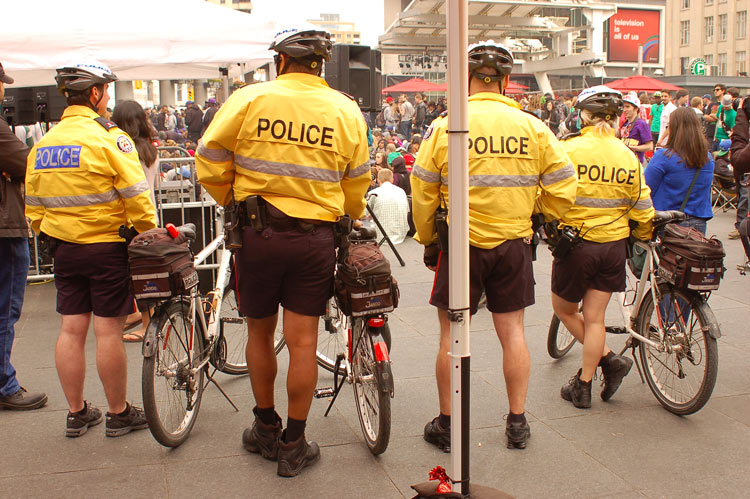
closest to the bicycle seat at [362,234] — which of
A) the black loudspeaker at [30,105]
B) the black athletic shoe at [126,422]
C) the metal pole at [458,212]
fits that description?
the metal pole at [458,212]

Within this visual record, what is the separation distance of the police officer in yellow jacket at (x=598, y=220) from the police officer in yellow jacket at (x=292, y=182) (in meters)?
1.50

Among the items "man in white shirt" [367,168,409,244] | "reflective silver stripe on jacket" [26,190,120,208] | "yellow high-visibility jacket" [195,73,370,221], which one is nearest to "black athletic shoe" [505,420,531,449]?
"yellow high-visibility jacket" [195,73,370,221]

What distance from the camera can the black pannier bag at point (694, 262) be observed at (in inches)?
171

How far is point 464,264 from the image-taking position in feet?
9.13

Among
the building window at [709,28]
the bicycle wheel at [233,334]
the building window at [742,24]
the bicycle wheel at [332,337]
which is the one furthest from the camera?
the building window at [709,28]

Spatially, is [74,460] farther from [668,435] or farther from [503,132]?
[668,435]

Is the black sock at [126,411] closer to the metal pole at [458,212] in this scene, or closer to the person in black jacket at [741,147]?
the metal pole at [458,212]

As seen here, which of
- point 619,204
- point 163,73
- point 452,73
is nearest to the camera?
point 452,73

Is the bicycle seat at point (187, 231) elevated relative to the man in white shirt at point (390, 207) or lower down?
elevated

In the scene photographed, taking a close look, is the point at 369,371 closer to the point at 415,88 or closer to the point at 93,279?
the point at 93,279

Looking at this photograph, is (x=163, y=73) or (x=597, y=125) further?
(x=163, y=73)

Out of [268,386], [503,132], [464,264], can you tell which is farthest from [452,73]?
[268,386]

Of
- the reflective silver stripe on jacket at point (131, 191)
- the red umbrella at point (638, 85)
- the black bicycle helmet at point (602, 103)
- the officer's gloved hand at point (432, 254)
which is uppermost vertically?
the red umbrella at point (638, 85)

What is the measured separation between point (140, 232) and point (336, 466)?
5.52 feet
